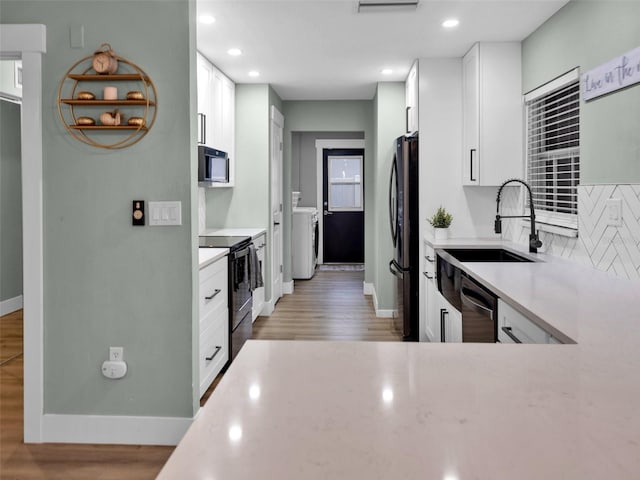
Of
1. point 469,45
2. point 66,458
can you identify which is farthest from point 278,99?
point 66,458

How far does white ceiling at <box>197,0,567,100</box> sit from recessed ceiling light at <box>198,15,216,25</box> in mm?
40

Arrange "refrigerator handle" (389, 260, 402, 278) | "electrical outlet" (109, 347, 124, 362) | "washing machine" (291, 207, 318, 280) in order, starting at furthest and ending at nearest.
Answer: "washing machine" (291, 207, 318, 280) → "refrigerator handle" (389, 260, 402, 278) → "electrical outlet" (109, 347, 124, 362)

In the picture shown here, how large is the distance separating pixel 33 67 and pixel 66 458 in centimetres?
181

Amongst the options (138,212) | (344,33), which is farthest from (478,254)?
(138,212)

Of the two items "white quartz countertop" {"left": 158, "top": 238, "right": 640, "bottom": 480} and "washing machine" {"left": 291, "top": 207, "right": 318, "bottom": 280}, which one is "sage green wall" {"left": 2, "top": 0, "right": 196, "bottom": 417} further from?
"washing machine" {"left": 291, "top": 207, "right": 318, "bottom": 280}

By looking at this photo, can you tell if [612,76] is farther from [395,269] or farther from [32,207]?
[32,207]

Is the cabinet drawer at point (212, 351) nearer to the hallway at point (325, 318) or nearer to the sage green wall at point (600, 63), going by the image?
the hallway at point (325, 318)

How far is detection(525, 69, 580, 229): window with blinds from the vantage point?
3.17 meters

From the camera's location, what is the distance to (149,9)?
2465 mm

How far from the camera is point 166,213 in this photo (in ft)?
8.23

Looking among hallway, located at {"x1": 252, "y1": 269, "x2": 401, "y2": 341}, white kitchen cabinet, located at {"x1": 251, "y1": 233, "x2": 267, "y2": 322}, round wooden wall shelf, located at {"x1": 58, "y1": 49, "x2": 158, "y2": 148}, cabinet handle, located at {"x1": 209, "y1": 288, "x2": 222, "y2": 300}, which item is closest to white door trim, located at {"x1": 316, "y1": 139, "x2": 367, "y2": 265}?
hallway, located at {"x1": 252, "y1": 269, "x2": 401, "y2": 341}

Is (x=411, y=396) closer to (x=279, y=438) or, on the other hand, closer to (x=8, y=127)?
(x=279, y=438)

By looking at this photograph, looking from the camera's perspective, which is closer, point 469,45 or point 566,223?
point 566,223

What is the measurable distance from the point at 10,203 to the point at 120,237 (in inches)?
151
